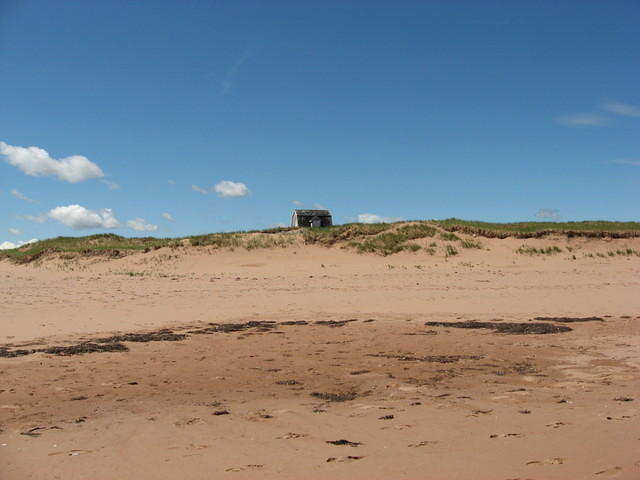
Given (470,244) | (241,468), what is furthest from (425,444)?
(470,244)

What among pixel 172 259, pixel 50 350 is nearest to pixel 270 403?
pixel 50 350

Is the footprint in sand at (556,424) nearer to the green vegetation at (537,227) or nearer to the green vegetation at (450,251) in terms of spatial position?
the green vegetation at (450,251)

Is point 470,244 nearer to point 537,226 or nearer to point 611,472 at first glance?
point 537,226

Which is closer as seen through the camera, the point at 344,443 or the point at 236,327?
the point at 344,443

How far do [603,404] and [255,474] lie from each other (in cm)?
318

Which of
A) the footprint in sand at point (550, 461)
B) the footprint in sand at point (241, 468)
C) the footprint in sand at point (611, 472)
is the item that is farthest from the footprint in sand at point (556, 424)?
the footprint in sand at point (241, 468)

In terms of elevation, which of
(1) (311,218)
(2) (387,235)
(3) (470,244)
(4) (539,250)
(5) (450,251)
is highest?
(1) (311,218)

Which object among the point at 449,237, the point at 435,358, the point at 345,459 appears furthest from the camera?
the point at 449,237

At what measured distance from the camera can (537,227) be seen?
24734 millimetres

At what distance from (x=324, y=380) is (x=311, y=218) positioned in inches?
1117

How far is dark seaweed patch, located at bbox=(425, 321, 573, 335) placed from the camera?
9.28 metres

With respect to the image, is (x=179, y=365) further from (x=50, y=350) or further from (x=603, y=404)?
(x=603, y=404)

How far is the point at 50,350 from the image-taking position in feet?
26.3

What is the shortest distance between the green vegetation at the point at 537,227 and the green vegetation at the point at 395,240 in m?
1.19
